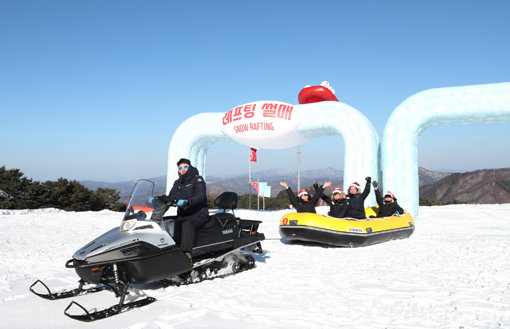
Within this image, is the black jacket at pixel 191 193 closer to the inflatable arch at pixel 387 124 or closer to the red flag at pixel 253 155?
the inflatable arch at pixel 387 124

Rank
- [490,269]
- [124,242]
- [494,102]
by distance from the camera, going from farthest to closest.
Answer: [494,102]
[490,269]
[124,242]

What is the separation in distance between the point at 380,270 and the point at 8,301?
182 inches

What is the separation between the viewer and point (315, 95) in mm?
13617

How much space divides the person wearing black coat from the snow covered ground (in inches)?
25.7

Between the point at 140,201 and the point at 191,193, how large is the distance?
0.72 metres

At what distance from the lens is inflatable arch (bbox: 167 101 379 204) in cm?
1173

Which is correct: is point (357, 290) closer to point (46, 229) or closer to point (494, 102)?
point (46, 229)

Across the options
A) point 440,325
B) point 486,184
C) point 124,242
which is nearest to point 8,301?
point 124,242

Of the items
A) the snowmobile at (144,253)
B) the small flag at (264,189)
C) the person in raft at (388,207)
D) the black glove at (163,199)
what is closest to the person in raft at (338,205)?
the person in raft at (388,207)

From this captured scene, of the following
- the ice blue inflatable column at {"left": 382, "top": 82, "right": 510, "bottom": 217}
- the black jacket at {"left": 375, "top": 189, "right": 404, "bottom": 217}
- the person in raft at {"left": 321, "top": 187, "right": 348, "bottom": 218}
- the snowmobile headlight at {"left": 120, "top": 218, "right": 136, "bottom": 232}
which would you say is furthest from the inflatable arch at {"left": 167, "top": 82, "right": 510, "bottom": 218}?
the snowmobile headlight at {"left": 120, "top": 218, "right": 136, "bottom": 232}

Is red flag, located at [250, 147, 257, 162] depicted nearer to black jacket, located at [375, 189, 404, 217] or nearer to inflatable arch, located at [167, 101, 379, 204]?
inflatable arch, located at [167, 101, 379, 204]

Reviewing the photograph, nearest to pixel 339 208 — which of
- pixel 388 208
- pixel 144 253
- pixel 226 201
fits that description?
pixel 388 208

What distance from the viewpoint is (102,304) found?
3.88 m

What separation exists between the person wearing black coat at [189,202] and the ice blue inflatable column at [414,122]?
25.6ft
